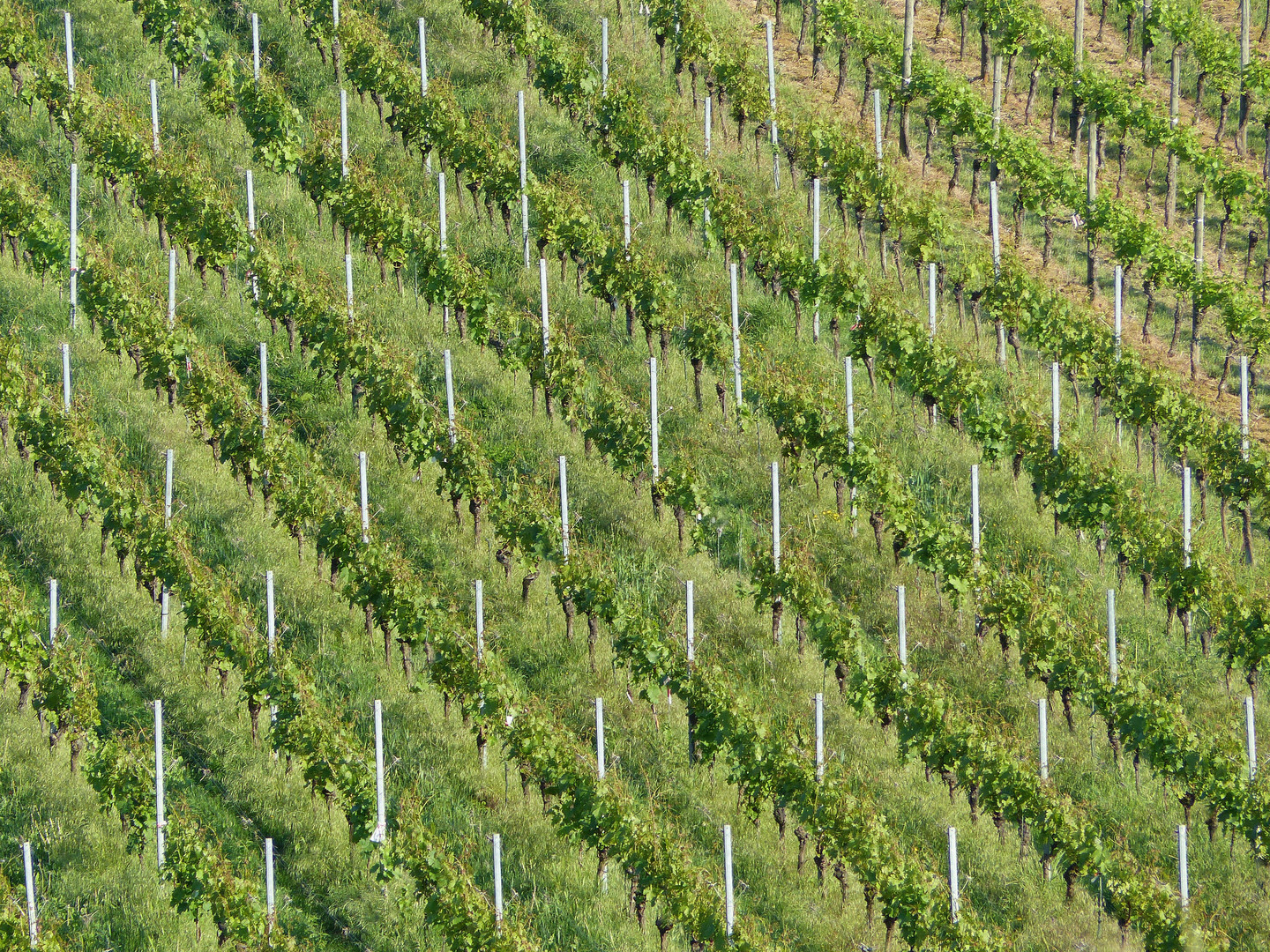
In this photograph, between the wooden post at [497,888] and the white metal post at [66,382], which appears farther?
the white metal post at [66,382]

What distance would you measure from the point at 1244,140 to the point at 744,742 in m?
16.7

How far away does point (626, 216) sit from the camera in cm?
2392

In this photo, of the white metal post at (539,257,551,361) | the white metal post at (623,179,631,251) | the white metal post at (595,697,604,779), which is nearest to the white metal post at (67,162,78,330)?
the white metal post at (539,257,551,361)

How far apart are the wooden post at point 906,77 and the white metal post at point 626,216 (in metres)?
5.21

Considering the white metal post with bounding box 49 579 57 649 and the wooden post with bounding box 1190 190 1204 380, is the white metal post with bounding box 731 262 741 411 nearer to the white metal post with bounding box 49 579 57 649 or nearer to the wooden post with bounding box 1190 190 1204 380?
the wooden post with bounding box 1190 190 1204 380

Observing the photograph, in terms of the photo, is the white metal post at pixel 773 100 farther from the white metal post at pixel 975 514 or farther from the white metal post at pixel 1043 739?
the white metal post at pixel 1043 739

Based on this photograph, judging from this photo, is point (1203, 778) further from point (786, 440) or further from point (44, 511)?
point (44, 511)

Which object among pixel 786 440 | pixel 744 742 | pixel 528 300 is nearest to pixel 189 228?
pixel 528 300

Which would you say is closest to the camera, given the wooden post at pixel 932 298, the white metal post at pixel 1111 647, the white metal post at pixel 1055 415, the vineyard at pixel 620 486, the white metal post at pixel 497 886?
the white metal post at pixel 497 886

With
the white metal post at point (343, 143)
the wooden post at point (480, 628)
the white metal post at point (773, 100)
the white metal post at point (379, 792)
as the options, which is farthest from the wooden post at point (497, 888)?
the white metal post at point (773, 100)

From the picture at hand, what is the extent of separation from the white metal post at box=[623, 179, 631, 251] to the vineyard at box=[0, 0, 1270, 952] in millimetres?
239

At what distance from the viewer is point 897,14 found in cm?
3134

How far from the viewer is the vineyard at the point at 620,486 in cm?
1692

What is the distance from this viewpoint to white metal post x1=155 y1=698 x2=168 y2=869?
16375 millimetres
